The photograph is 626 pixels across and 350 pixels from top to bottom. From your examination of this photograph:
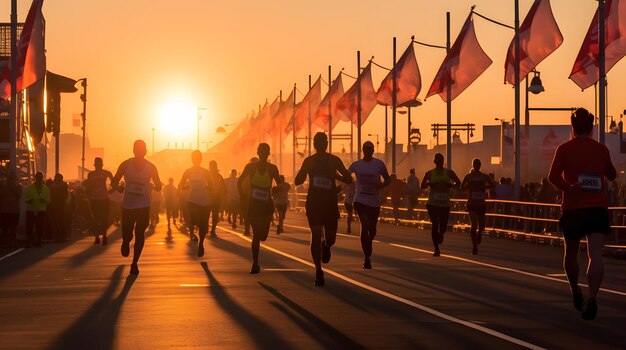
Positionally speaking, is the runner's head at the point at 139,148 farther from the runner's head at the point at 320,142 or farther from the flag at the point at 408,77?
the flag at the point at 408,77

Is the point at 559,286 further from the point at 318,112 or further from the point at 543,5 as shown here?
the point at 318,112

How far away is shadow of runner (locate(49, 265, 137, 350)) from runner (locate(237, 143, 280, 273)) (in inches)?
140

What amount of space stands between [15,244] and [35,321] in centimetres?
1892

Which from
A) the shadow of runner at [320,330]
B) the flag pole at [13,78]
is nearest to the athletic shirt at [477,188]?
the shadow of runner at [320,330]

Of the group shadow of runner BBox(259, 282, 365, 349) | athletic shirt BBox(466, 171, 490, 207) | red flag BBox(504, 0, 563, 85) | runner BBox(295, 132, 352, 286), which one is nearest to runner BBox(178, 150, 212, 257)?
athletic shirt BBox(466, 171, 490, 207)

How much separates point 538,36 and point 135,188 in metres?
22.3

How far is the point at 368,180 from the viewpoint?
21.7 meters

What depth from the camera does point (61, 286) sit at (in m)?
18.6

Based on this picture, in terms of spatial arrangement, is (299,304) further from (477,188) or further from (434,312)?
(477,188)

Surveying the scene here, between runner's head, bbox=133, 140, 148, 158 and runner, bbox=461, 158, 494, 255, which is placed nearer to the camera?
runner's head, bbox=133, 140, 148, 158

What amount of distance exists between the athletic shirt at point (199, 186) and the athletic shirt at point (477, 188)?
4736 mm

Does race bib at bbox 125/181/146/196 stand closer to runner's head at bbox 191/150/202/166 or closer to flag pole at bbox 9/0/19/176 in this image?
runner's head at bbox 191/150/202/166

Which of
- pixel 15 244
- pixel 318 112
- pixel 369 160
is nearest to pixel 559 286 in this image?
pixel 369 160

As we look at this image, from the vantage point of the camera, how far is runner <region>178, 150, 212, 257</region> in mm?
25453
